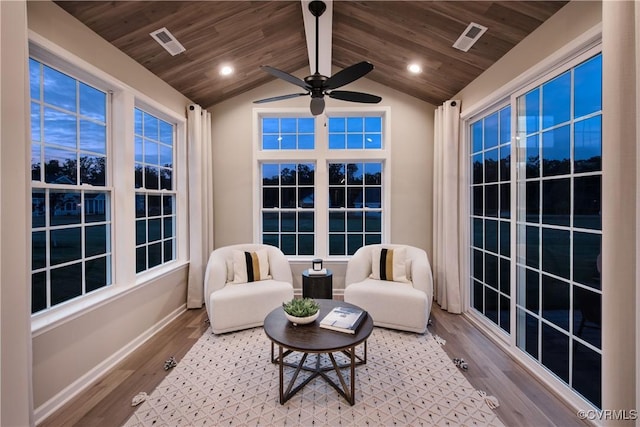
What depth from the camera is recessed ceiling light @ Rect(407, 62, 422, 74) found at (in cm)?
357

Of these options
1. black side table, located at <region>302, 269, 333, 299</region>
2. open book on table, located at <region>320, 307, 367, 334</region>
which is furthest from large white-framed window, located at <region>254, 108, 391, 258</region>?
open book on table, located at <region>320, 307, 367, 334</region>

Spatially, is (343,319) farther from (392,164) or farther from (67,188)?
(392,164)

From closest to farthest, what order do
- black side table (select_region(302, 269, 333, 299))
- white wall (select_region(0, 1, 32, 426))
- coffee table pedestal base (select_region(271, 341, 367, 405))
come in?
white wall (select_region(0, 1, 32, 426))
coffee table pedestal base (select_region(271, 341, 367, 405))
black side table (select_region(302, 269, 333, 299))

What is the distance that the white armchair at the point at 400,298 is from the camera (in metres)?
3.19

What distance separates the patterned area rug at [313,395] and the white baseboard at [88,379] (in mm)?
583

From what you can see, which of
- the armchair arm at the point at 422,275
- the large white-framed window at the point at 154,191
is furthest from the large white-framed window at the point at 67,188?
the armchair arm at the point at 422,275

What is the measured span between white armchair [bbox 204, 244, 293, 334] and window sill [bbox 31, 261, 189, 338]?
2.16 feet

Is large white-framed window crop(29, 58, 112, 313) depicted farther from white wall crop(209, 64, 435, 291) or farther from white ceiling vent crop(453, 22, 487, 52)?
white ceiling vent crop(453, 22, 487, 52)

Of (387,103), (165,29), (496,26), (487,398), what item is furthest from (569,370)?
(165,29)

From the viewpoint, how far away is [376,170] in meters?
4.63

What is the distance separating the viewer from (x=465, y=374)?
2.52 metres

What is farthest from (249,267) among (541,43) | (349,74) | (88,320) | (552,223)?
(541,43)

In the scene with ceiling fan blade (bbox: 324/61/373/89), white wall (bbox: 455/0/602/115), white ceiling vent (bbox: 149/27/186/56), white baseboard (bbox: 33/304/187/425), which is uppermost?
white ceiling vent (bbox: 149/27/186/56)

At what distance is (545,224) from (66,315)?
3.89m
